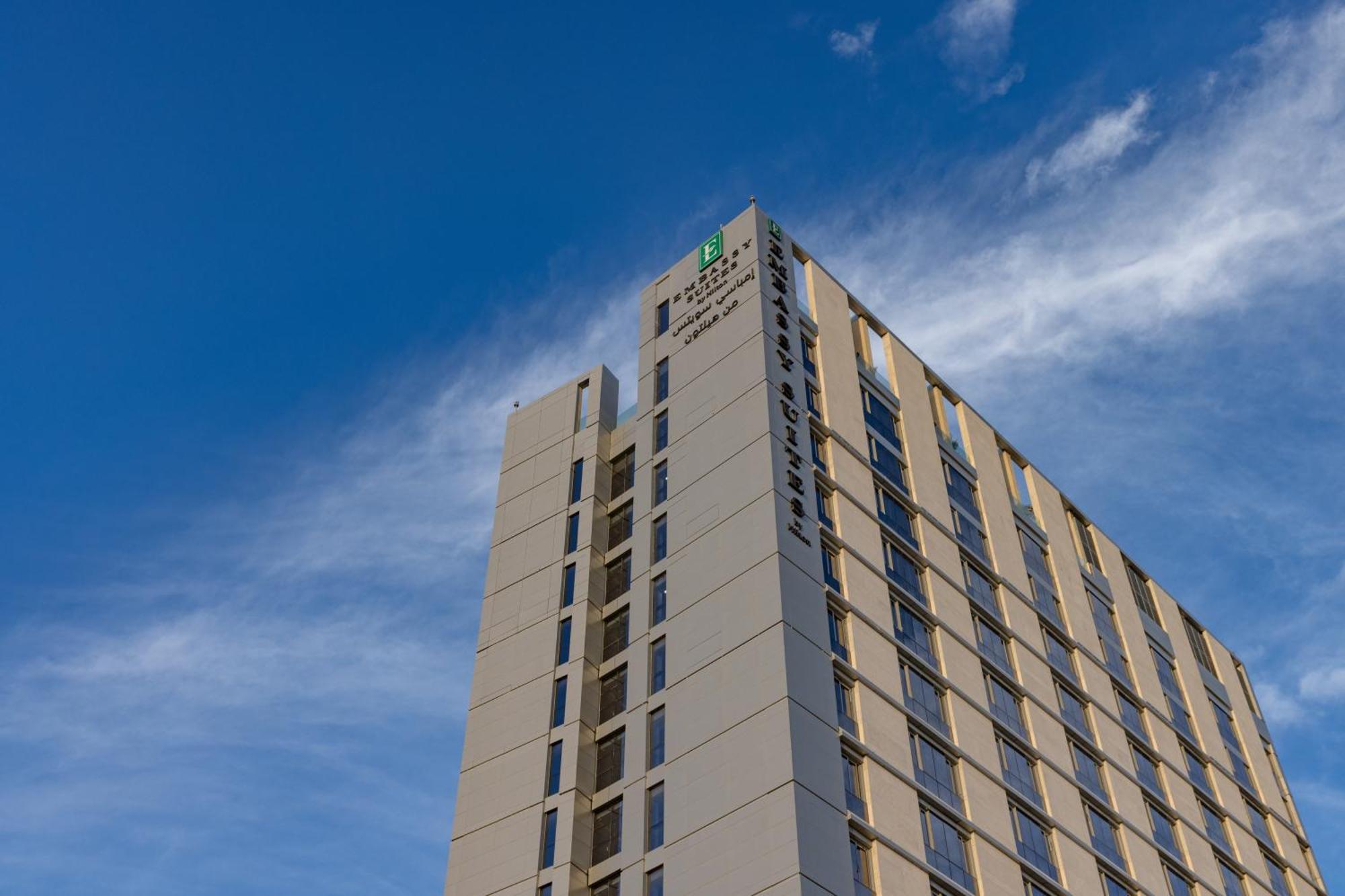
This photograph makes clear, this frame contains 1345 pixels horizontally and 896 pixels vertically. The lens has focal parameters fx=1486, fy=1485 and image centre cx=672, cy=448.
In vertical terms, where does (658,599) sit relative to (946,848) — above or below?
above

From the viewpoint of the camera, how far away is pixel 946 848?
2422 inches

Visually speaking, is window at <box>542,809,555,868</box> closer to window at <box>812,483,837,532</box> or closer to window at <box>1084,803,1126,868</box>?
window at <box>812,483,837,532</box>

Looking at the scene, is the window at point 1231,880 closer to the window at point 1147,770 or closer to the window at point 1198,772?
the window at point 1198,772

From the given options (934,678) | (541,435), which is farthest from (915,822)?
(541,435)

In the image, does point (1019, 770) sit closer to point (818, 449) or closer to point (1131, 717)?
point (1131, 717)

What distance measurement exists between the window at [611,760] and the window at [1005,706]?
18.5 metres

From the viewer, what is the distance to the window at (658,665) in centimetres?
6341

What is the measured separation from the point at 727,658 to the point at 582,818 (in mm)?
9634

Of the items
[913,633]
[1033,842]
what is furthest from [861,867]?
[913,633]

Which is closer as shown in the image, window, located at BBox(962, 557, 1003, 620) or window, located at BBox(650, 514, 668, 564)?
window, located at BBox(650, 514, 668, 564)

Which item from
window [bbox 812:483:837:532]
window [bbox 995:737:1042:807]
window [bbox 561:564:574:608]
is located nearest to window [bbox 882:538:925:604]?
window [bbox 812:483:837:532]

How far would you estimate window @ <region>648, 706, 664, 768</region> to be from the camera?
200ft

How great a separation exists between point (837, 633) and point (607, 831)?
12904mm

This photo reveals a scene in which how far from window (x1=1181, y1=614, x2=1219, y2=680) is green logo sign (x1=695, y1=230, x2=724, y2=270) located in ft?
142
